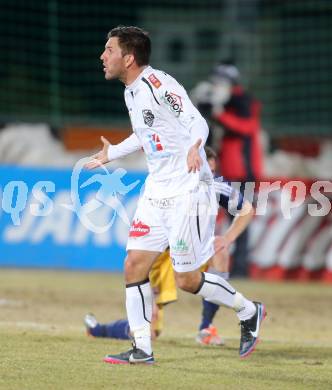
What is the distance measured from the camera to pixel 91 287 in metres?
15.3

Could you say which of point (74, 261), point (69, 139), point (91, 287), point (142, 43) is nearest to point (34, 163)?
point (69, 139)

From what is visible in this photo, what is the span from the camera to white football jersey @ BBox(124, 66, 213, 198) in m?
8.47

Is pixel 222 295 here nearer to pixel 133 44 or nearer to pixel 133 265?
pixel 133 265

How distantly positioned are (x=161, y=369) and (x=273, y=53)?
14.1 metres

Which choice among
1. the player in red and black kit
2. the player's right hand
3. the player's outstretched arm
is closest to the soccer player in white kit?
the player's right hand

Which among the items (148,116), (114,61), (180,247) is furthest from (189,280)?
(114,61)

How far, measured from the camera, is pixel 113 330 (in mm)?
10219

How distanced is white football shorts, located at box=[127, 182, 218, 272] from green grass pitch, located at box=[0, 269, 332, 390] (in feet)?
2.59

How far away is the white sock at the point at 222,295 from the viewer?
8.91m

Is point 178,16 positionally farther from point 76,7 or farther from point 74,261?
point 74,261

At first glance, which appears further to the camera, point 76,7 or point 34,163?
point 76,7

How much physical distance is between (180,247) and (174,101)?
Answer: 3.34ft

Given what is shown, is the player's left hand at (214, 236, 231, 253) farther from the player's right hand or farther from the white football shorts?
the player's right hand

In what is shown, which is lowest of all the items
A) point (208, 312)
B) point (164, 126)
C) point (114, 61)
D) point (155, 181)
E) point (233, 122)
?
point (208, 312)
